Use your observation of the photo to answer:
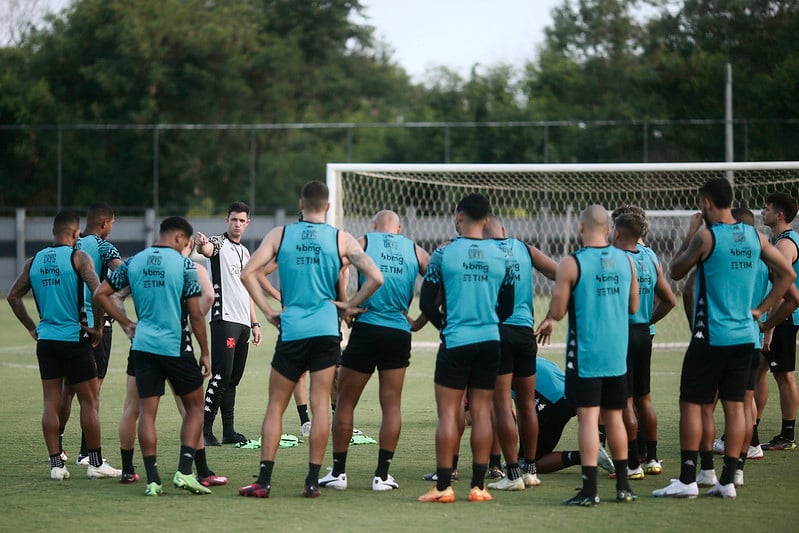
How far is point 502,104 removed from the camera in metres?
47.1

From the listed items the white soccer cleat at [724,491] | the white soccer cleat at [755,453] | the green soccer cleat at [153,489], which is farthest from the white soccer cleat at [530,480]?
the green soccer cleat at [153,489]

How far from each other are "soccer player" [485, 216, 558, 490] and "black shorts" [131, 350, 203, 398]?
222 centimetres

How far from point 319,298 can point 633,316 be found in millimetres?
2426

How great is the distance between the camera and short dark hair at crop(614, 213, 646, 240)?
770 cm

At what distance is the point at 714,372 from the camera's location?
7375 mm

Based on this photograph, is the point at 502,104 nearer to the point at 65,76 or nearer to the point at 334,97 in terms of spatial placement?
the point at 334,97

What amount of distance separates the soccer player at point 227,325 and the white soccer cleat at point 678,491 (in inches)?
158

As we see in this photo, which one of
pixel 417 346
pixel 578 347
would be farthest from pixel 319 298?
pixel 417 346

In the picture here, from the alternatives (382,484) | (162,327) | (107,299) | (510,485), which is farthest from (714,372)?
(107,299)

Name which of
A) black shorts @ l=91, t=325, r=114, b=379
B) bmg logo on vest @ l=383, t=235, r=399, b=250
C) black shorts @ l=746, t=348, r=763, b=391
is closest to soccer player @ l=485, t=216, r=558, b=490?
bmg logo on vest @ l=383, t=235, r=399, b=250

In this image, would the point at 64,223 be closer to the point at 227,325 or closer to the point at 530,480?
the point at 227,325

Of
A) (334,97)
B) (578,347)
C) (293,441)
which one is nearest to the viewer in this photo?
(578,347)

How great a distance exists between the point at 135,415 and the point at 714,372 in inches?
165

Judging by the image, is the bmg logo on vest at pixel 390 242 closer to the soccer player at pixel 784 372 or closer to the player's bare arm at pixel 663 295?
the player's bare arm at pixel 663 295
